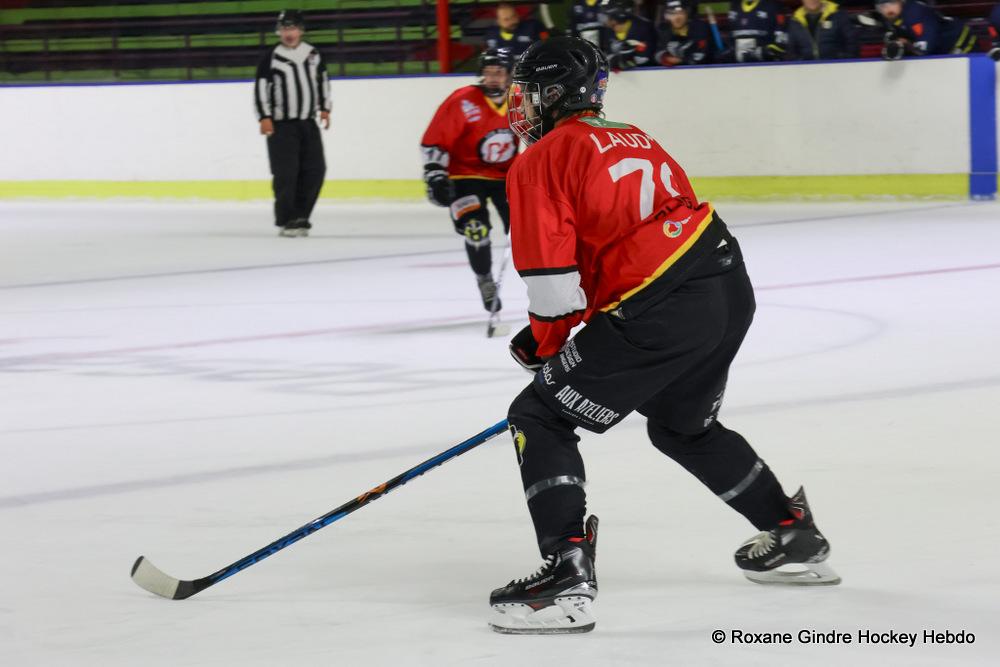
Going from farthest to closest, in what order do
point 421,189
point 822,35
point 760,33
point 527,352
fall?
point 421,189 → point 760,33 → point 822,35 → point 527,352

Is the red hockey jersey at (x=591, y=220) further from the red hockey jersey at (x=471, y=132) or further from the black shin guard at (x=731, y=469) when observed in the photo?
the red hockey jersey at (x=471, y=132)

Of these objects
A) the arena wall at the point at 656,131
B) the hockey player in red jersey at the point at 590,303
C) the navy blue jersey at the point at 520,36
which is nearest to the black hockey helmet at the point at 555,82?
the hockey player in red jersey at the point at 590,303

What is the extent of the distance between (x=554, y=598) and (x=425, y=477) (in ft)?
3.65

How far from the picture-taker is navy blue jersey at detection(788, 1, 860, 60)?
33.6 ft

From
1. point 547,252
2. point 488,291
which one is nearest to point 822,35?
point 488,291

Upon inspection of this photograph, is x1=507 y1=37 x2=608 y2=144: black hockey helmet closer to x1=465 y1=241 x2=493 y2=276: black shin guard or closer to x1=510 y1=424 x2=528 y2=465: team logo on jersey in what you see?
x1=510 y1=424 x2=528 y2=465: team logo on jersey

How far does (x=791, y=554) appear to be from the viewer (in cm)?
262

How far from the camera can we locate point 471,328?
591 centimetres

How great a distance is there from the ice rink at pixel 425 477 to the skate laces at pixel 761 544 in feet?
0.20

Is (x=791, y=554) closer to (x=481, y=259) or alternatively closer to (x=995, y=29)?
(x=481, y=259)

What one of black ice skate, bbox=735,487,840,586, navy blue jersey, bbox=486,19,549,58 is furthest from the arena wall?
black ice skate, bbox=735,487,840,586

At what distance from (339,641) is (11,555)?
900 millimetres

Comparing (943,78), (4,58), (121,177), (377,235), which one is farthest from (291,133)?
(4,58)

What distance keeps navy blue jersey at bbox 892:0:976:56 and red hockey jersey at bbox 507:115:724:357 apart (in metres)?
8.04
